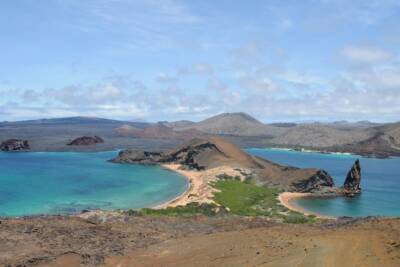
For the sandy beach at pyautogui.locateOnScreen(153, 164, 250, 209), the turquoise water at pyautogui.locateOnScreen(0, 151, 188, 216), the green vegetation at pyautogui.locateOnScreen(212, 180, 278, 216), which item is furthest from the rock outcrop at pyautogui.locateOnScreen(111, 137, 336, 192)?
the turquoise water at pyautogui.locateOnScreen(0, 151, 188, 216)

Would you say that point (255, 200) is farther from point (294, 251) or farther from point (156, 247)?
point (294, 251)

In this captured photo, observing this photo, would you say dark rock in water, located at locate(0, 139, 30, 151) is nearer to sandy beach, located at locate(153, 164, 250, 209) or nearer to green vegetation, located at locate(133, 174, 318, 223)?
sandy beach, located at locate(153, 164, 250, 209)

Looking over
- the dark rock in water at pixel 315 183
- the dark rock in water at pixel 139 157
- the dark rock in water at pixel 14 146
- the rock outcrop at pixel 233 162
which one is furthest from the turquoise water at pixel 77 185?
the dark rock in water at pixel 14 146

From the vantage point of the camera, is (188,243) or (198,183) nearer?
(188,243)

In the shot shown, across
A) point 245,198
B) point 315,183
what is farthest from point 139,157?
point 245,198

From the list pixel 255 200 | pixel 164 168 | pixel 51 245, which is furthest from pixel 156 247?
pixel 164 168

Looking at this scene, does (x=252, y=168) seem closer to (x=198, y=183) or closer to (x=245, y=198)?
(x=198, y=183)

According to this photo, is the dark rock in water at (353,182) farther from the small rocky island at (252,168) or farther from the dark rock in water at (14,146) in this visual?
the dark rock in water at (14,146)
